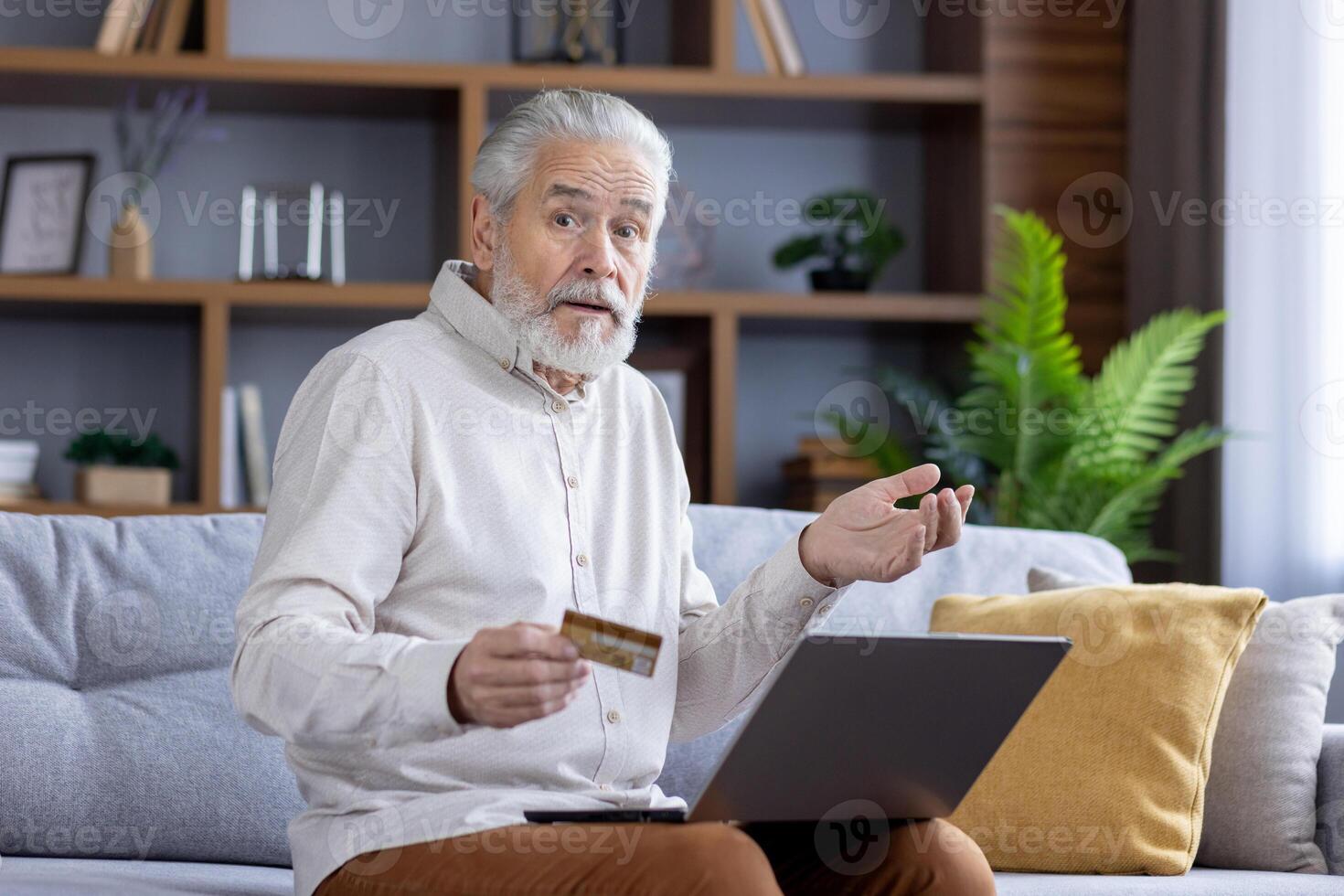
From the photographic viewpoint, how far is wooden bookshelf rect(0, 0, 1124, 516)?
3.25m

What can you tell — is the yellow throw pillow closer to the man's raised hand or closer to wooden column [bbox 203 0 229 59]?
the man's raised hand

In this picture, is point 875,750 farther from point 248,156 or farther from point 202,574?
point 248,156

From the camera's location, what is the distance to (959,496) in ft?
4.75

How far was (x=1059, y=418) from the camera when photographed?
10.5 feet

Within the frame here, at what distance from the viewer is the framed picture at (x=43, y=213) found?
334cm

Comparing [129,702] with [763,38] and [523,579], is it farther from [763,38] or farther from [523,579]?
[763,38]

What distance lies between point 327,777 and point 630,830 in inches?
13.5

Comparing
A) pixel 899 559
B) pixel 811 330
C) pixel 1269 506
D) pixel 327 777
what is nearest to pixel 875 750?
pixel 899 559

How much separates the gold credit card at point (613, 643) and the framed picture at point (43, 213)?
257cm

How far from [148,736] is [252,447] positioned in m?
1.53

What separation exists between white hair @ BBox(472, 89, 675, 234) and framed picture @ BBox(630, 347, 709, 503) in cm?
178

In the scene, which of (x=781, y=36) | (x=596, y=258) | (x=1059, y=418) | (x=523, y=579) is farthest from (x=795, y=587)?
(x=781, y=36)

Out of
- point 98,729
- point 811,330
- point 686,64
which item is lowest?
point 98,729

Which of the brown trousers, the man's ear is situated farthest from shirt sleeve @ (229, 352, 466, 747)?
the man's ear
